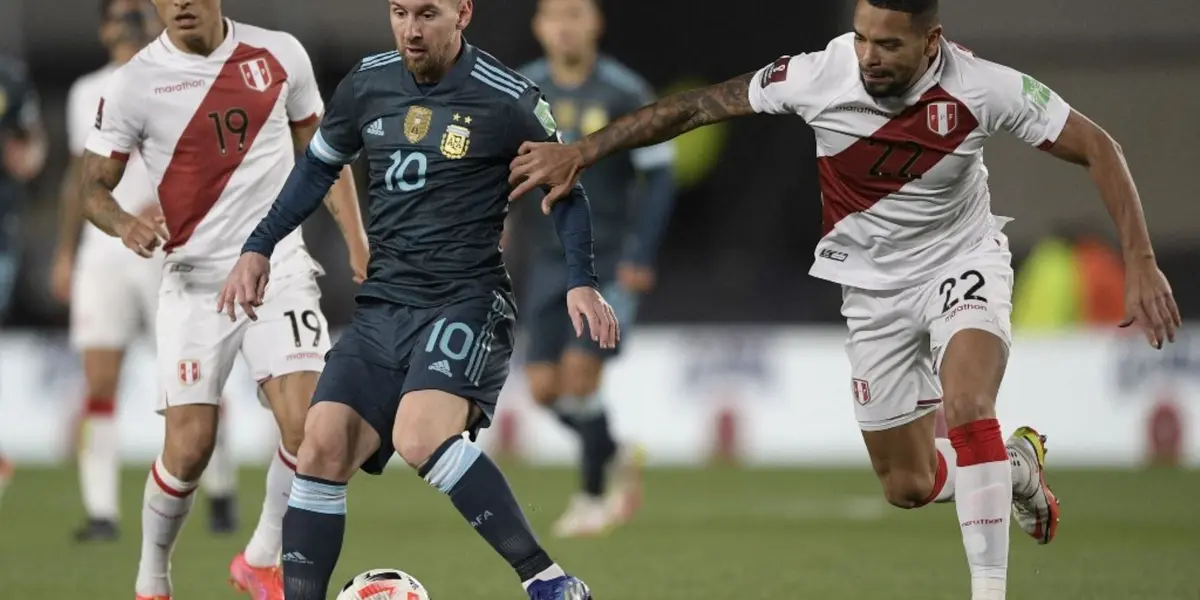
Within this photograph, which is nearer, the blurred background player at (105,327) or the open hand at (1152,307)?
the open hand at (1152,307)

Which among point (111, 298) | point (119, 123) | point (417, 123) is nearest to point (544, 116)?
point (417, 123)

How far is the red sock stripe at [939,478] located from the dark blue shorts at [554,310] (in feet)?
12.2

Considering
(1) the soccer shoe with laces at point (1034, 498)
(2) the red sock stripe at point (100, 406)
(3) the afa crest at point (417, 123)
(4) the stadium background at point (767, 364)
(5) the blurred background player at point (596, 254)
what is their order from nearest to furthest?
(3) the afa crest at point (417, 123) < (1) the soccer shoe with laces at point (1034, 498) < (4) the stadium background at point (767, 364) < (2) the red sock stripe at point (100, 406) < (5) the blurred background player at point (596, 254)

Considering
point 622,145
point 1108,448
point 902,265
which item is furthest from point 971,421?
point 1108,448

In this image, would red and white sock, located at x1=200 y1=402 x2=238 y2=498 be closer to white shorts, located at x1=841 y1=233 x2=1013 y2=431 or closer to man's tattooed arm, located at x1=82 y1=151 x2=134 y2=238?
man's tattooed arm, located at x1=82 y1=151 x2=134 y2=238

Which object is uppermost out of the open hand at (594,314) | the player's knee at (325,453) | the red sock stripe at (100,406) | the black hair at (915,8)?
the black hair at (915,8)

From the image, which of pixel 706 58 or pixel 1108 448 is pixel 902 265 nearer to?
pixel 1108 448

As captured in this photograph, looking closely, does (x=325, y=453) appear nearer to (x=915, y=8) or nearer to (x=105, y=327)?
(x=915, y=8)

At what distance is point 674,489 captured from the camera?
45.6 feet

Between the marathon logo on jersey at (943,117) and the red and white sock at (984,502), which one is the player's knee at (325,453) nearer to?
the red and white sock at (984,502)

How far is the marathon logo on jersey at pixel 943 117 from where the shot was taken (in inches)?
255

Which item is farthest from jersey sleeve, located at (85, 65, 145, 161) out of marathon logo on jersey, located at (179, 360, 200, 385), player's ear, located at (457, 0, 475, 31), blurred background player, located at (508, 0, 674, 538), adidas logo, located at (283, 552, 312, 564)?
blurred background player, located at (508, 0, 674, 538)

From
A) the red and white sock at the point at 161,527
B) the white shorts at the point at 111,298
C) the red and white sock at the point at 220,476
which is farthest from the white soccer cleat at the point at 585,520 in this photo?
the red and white sock at the point at 161,527

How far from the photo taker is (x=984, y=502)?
6.26 metres
